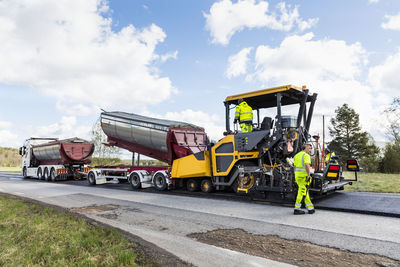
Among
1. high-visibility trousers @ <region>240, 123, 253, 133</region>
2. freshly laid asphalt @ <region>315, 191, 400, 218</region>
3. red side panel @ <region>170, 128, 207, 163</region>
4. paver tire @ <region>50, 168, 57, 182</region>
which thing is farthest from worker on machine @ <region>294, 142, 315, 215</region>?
paver tire @ <region>50, 168, 57, 182</region>

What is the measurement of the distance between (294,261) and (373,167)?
32.5 m

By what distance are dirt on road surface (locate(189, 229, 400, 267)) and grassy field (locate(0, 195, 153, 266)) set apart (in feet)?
4.18

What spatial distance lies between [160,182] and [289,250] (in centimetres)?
741

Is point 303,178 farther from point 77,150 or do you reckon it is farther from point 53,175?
point 53,175

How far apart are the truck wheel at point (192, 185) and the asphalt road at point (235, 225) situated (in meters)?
1.68

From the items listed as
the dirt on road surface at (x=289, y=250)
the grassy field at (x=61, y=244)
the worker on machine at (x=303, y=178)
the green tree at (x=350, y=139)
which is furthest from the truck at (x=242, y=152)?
the green tree at (x=350, y=139)

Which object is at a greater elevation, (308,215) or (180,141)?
(180,141)

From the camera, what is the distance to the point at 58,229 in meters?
4.88

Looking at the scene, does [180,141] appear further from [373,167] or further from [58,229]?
[373,167]

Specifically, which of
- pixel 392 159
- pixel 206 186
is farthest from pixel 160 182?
pixel 392 159

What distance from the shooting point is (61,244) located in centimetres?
409

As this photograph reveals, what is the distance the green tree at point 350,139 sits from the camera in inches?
1351

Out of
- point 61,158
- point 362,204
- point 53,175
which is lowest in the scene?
point 362,204

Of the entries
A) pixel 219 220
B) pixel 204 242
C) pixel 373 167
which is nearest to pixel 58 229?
pixel 204 242
